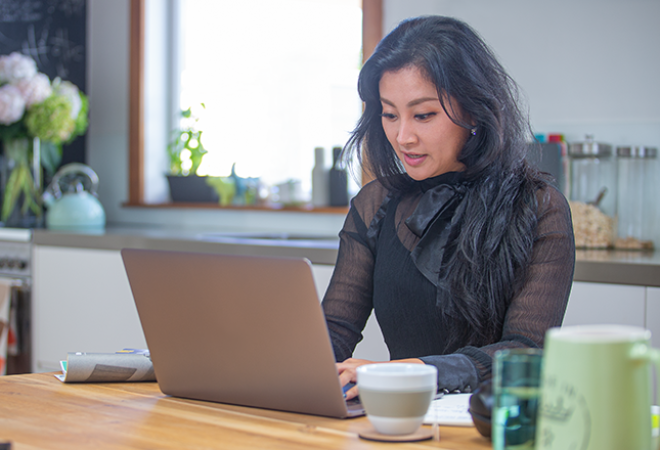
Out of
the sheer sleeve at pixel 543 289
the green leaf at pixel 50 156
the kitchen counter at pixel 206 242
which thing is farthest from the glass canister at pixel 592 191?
the green leaf at pixel 50 156

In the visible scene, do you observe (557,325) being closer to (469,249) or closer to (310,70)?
(469,249)

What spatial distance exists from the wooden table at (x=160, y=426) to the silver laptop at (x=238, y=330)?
2 centimetres

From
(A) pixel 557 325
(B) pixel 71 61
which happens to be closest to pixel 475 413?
(A) pixel 557 325

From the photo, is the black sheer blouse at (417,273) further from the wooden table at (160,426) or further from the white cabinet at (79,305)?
the white cabinet at (79,305)

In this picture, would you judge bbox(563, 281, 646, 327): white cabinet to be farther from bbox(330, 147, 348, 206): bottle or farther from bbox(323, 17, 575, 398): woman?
bbox(330, 147, 348, 206): bottle

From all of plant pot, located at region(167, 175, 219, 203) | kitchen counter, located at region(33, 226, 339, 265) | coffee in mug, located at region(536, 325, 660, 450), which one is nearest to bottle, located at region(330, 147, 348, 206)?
kitchen counter, located at region(33, 226, 339, 265)

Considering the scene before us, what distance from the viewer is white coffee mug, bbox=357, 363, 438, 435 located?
30.0 inches

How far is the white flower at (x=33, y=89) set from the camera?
A: 2936 mm

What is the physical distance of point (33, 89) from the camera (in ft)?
9.65

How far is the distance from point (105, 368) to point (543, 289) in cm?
69

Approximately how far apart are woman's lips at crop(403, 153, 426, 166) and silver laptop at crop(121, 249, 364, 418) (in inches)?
23.0

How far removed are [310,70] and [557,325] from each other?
2.07 metres

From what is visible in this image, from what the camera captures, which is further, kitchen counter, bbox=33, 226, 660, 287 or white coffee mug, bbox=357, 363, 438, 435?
kitchen counter, bbox=33, 226, 660, 287

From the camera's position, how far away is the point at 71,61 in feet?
11.3
